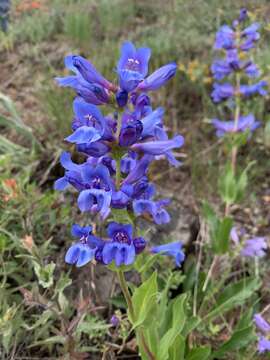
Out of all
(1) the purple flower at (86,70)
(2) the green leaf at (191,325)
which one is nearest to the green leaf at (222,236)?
(2) the green leaf at (191,325)

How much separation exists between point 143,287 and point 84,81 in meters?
0.78

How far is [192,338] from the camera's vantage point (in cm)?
251

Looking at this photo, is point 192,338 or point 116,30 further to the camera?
point 116,30

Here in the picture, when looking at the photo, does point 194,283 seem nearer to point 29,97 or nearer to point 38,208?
point 38,208

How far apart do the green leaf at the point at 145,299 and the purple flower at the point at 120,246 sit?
0.49ft

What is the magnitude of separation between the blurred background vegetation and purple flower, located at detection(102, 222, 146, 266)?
39cm

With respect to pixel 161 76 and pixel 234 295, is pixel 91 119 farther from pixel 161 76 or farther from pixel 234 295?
pixel 234 295

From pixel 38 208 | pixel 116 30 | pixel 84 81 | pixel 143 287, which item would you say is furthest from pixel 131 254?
pixel 116 30

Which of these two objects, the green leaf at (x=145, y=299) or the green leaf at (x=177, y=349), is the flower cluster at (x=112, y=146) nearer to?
the green leaf at (x=145, y=299)

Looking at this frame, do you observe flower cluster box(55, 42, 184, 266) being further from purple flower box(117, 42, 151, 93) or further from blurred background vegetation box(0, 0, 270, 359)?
blurred background vegetation box(0, 0, 270, 359)

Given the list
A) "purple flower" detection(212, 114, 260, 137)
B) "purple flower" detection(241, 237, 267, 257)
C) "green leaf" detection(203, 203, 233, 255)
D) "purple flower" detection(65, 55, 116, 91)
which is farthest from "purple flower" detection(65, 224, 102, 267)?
"purple flower" detection(212, 114, 260, 137)

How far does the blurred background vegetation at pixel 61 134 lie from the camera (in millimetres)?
2209

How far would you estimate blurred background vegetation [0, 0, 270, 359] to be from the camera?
221 centimetres

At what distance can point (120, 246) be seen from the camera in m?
1.67
